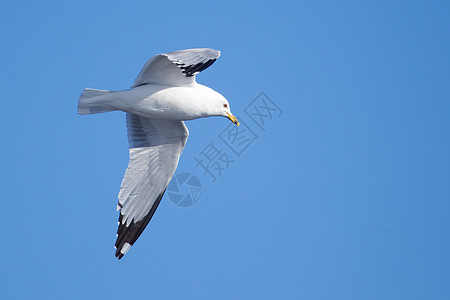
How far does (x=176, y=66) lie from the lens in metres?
6.11

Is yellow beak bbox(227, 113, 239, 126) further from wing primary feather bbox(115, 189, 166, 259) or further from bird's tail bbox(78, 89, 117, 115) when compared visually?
wing primary feather bbox(115, 189, 166, 259)

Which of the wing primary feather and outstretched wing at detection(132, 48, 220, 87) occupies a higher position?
outstretched wing at detection(132, 48, 220, 87)

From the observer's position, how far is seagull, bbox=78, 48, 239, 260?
611cm

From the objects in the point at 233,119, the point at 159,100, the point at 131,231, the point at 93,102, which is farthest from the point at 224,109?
the point at 131,231

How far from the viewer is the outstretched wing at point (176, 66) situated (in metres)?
5.38

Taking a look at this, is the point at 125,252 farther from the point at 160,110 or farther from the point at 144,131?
the point at 160,110

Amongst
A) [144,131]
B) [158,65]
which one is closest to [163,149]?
[144,131]

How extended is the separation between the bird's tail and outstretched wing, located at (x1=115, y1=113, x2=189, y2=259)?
79 centimetres

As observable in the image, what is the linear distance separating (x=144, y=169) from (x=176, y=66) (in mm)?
1545

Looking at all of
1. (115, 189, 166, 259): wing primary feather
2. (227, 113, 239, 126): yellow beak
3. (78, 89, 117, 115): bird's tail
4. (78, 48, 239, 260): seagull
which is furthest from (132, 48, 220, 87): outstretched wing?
(115, 189, 166, 259): wing primary feather

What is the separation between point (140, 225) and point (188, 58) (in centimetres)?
255

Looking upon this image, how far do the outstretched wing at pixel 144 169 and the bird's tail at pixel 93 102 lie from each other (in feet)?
2.59

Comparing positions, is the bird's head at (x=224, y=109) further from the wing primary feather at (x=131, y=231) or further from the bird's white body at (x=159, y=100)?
the wing primary feather at (x=131, y=231)

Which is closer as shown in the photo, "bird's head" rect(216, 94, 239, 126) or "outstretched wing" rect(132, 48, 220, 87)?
"outstretched wing" rect(132, 48, 220, 87)
